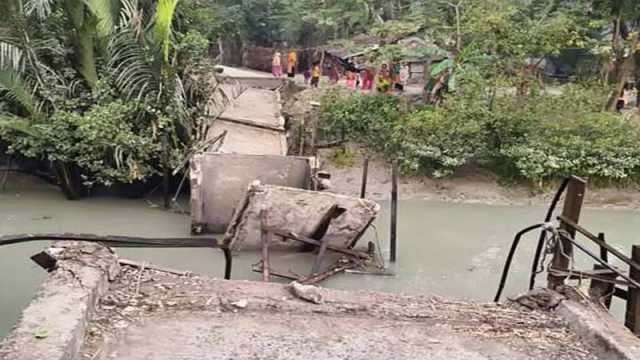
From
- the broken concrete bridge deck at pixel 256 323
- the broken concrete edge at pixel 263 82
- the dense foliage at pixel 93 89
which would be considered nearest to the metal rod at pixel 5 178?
the dense foliage at pixel 93 89

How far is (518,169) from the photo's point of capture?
15.3 metres

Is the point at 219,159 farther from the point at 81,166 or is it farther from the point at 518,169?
the point at 518,169

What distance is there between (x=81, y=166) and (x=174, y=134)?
178 cm

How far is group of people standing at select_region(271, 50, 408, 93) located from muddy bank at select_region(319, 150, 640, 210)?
3.24 metres

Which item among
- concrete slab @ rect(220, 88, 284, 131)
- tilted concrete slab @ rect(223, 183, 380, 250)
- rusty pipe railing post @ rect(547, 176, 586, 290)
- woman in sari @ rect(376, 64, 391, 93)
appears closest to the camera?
rusty pipe railing post @ rect(547, 176, 586, 290)

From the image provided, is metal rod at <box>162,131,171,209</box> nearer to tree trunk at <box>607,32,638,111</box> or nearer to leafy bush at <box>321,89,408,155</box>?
leafy bush at <box>321,89,408,155</box>

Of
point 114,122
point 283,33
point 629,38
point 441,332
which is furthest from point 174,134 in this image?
point 283,33

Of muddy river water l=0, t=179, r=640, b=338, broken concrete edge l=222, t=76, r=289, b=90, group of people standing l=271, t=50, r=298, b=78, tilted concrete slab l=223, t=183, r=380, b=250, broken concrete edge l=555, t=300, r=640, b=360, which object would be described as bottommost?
muddy river water l=0, t=179, r=640, b=338

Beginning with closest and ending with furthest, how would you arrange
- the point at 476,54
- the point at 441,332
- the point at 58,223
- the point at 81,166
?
the point at 441,332 < the point at 58,223 < the point at 81,166 < the point at 476,54

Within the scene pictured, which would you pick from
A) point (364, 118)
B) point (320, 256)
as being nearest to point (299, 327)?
point (320, 256)

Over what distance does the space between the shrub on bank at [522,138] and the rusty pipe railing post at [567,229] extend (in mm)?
9671

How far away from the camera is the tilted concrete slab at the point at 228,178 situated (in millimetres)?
10602

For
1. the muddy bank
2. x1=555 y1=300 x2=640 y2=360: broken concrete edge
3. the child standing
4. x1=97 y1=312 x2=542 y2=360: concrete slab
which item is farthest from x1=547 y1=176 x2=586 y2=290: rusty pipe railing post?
the child standing

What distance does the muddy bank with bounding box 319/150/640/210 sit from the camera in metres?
14.9
